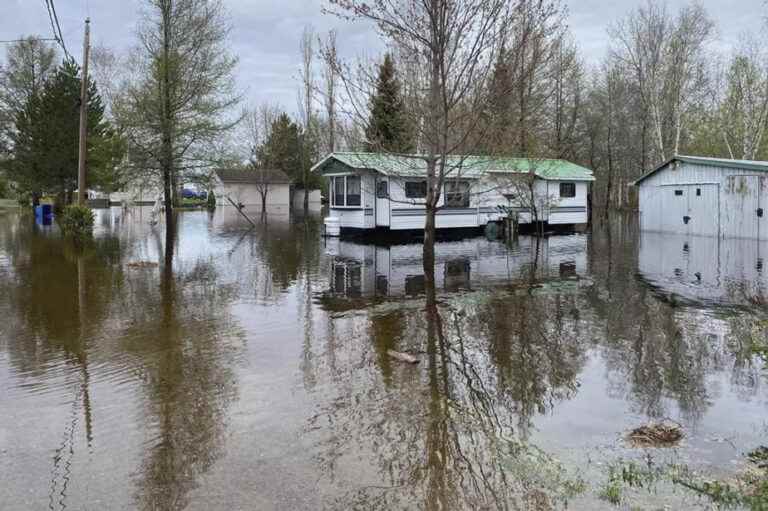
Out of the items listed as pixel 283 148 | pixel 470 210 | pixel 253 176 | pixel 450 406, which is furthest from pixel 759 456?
pixel 253 176

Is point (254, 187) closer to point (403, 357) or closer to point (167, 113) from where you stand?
point (167, 113)

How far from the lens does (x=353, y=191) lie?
23.8 metres

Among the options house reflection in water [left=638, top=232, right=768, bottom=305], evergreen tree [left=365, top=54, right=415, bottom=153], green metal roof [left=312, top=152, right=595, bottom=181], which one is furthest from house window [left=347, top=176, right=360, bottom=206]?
evergreen tree [left=365, top=54, right=415, bottom=153]

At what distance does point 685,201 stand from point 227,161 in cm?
1823

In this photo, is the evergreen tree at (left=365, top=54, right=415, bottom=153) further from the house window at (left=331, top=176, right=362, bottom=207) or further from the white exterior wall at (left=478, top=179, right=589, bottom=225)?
the white exterior wall at (left=478, top=179, right=589, bottom=225)

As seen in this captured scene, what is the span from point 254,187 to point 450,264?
1707 inches

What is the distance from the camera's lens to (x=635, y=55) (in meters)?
35.5

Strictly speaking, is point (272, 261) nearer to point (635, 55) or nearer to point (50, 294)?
point (50, 294)

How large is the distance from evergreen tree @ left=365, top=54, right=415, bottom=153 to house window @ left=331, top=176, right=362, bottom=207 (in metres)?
10.3

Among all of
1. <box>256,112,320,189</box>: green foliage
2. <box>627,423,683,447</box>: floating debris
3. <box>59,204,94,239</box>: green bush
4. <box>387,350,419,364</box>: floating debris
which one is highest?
<box>256,112,320,189</box>: green foliage

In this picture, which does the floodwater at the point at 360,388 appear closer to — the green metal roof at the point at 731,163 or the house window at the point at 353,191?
the green metal roof at the point at 731,163

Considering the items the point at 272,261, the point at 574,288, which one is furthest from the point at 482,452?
the point at 272,261

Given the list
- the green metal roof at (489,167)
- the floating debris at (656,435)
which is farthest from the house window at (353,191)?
the floating debris at (656,435)

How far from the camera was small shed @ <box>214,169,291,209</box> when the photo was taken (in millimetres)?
54688
